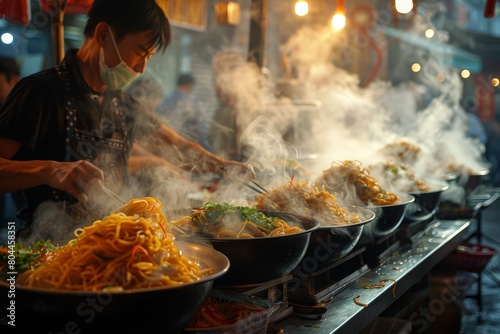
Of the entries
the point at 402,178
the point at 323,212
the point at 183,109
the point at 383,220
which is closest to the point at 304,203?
the point at 323,212

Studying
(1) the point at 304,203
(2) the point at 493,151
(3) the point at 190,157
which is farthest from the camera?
(2) the point at 493,151

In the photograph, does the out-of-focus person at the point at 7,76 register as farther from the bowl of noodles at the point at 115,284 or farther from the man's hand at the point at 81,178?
the bowl of noodles at the point at 115,284

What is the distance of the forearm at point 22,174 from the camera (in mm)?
2443

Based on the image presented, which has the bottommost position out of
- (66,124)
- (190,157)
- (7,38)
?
(190,157)

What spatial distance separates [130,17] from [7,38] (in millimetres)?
5568

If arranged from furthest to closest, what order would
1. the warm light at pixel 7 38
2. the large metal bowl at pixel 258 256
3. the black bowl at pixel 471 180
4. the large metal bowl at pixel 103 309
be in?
1. the warm light at pixel 7 38
2. the black bowl at pixel 471 180
3. the large metal bowl at pixel 258 256
4. the large metal bowl at pixel 103 309

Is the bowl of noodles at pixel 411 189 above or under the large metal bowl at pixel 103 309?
under

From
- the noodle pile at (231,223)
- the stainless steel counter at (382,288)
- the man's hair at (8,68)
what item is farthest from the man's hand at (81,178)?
the man's hair at (8,68)

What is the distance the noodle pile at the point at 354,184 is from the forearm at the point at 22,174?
6.57 feet

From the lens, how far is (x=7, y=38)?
768 cm

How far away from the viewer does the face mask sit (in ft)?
Answer: 10.6

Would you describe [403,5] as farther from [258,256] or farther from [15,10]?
[258,256]

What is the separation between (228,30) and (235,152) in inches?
227

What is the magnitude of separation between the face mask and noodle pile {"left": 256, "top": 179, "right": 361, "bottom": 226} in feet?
3.99
